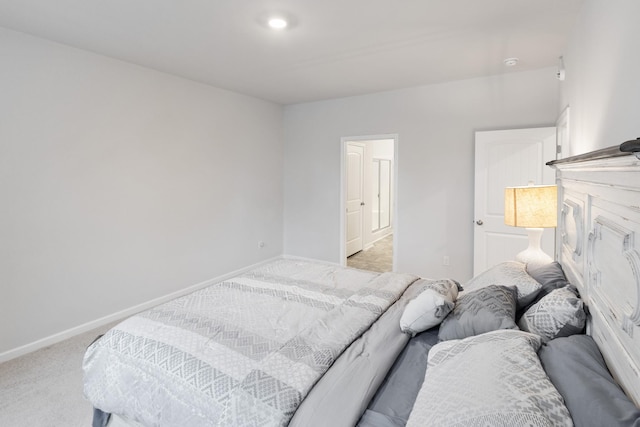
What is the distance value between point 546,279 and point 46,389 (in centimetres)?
327

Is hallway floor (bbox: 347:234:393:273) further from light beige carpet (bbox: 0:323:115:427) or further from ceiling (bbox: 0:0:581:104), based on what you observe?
light beige carpet (bbox: 0:323:115:427)

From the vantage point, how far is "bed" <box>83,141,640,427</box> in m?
0.91

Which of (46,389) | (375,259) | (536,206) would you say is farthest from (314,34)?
(375,259)

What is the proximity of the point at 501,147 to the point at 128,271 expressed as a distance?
13.7ft

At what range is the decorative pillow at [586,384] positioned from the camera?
803 millimetres

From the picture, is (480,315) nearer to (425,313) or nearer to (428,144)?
(425,313)

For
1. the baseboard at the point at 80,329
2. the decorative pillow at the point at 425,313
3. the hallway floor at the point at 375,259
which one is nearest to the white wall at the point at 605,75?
the decorative pillow at the point at 425,313

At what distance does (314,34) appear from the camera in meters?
2.73

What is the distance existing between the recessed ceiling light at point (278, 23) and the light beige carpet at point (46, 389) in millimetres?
2853

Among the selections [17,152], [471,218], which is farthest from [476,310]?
[17,152]

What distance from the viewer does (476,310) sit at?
1.51m

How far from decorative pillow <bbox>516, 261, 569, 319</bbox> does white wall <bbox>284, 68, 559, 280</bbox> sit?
78.6 inches

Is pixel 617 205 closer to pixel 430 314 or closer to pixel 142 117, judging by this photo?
pixel 430 314

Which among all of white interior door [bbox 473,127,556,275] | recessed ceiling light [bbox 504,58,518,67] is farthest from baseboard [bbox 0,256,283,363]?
recessed ceiling light [bbox 504,58,518,67]
